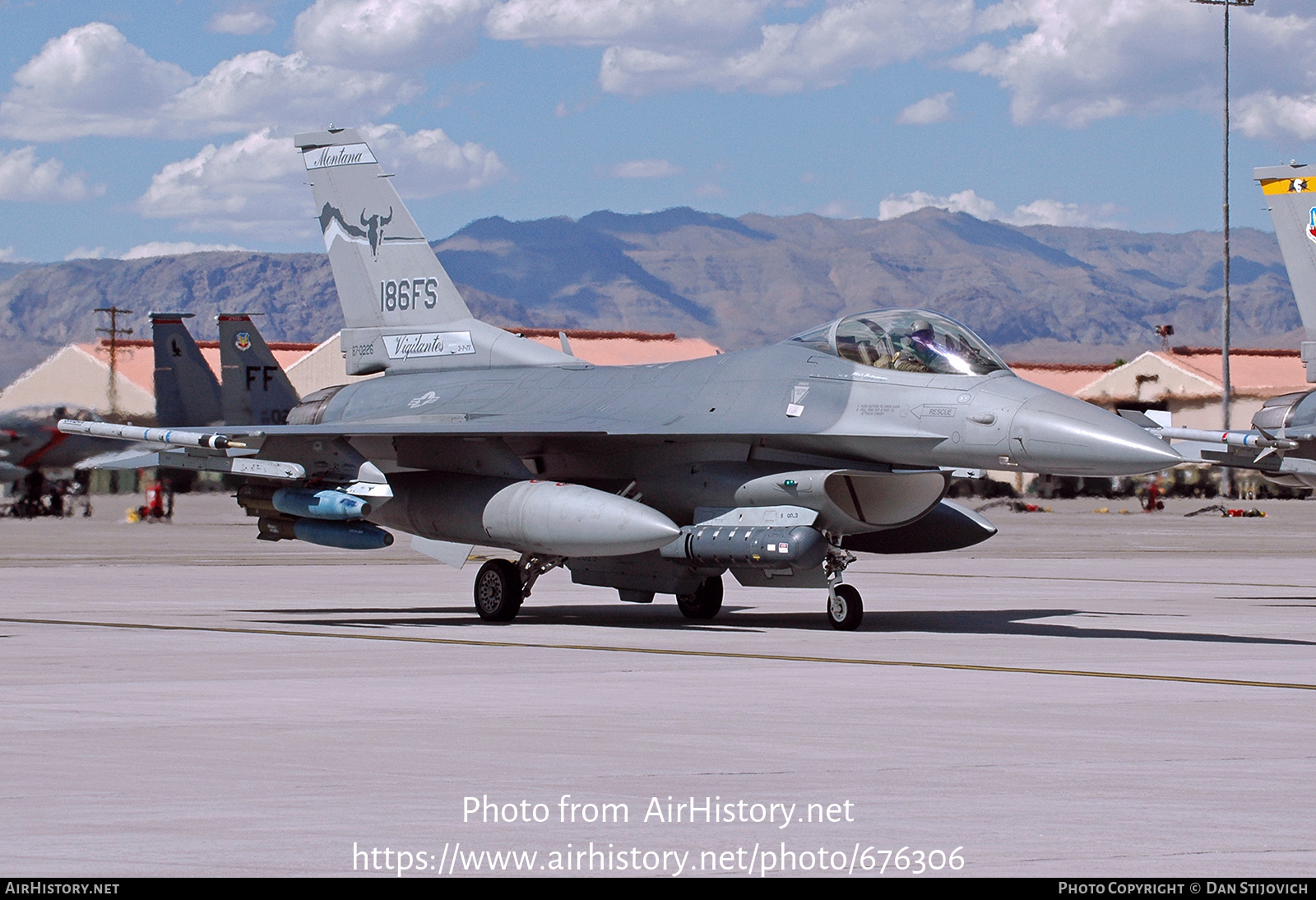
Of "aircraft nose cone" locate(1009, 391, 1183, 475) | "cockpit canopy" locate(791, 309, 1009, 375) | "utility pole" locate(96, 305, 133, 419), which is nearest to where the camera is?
"aircraft nose cone" locate(1009, 391, 1183, 475)

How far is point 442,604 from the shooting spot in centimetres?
2150

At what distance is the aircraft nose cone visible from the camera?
14.9m

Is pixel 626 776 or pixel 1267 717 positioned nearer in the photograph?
pixel 626 776

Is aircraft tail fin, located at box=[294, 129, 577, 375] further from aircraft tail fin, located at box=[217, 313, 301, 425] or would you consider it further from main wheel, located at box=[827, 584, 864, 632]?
main wheel, located at box=[827, 584, 864, 632]

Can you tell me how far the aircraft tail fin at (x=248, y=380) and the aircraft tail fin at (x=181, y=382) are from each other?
175 centimetres

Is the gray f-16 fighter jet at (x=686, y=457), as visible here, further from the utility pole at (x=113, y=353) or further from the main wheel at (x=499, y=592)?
the utility pole at (x=113, y=353)

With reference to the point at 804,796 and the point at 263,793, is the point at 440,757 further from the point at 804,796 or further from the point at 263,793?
the point at 804,796

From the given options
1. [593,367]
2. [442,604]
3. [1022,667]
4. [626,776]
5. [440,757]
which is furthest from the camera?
[442,604]

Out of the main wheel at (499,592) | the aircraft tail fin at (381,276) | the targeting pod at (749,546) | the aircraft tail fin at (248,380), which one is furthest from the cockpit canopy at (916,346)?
the aircraft tail fin at (248,380)

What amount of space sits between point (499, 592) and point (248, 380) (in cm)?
998

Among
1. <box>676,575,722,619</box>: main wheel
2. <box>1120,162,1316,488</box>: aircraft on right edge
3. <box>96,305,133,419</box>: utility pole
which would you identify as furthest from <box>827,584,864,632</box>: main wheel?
<box>96,305,133,419</box>: utility pole

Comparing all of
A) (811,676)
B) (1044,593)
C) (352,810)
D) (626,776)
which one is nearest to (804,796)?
(626,776)

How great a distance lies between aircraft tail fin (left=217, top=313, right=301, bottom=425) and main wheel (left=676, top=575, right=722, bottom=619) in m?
9.91
